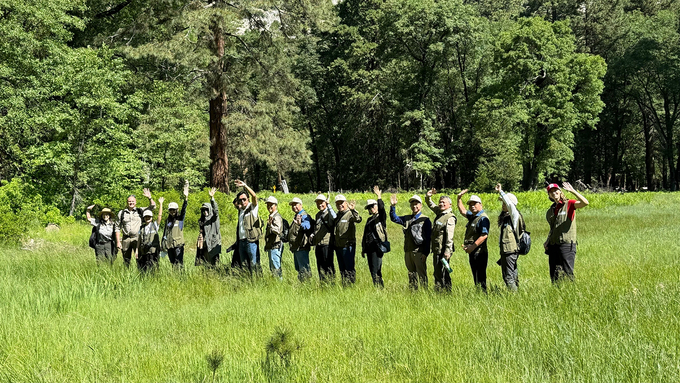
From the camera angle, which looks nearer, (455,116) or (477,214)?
(477,214)


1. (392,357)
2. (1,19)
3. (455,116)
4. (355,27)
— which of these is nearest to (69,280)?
(392,357)

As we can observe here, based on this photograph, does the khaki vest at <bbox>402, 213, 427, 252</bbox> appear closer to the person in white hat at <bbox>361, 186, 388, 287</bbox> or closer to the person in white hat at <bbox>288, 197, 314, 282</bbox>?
the person in white hat at <bbox>361, 186, 388, 287</bbox>

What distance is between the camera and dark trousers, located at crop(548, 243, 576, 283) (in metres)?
6.97

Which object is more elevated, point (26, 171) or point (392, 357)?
point (26, 171)

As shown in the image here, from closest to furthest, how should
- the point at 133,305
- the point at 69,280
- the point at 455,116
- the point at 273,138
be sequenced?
the point at 133,305
the point at 69,280
the point at 273,138
the point at 455,116

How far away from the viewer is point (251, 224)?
891 centimetres

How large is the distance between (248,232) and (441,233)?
11.6 feet

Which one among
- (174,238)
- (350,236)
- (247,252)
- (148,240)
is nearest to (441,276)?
(350,236)

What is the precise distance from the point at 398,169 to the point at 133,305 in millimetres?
46784

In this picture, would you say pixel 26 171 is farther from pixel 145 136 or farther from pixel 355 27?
pixel 355 27

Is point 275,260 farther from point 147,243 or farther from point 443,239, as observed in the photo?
point 443,239

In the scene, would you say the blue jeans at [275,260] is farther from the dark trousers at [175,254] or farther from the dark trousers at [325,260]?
the dark trousers at [175,254]

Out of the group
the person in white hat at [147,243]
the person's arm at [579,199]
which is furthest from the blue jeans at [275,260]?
the person's arm at [579,199]

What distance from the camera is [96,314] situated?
646 centimetres
